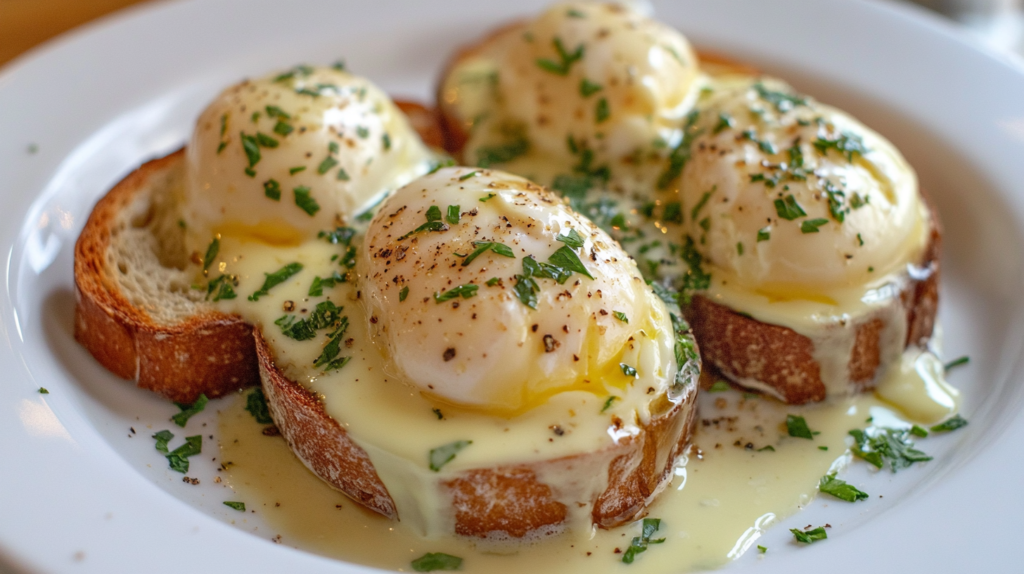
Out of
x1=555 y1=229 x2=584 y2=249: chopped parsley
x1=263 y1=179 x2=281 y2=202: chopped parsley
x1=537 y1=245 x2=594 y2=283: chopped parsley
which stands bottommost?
x1=263 y1=179 x2=281 y2=202: chopped parsley

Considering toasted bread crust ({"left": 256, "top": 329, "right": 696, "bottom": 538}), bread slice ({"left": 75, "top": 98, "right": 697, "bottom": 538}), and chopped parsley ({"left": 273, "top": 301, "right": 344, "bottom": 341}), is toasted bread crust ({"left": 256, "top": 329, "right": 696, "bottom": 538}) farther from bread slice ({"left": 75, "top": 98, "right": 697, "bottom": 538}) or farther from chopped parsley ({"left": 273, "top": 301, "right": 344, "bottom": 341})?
chopped parsley ({"left": 273, "top": 301, "right": 344, "bottom": 341})

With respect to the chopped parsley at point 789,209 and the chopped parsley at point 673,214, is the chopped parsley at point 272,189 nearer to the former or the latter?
the chopped parsley at point 673,214

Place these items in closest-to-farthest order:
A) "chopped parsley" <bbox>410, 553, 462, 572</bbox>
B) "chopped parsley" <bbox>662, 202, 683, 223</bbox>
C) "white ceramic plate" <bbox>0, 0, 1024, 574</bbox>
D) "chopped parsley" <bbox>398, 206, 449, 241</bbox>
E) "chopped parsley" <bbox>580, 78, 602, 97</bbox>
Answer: "white ceramic plate" <bbox>0, 0, 1024, 574</bbox>
"chopped parsley" <bbox>410, 553, 462, 572</bbox>
"chopped parsley" <bbox>398, 206, 449, 241</bbox>
"chopped parsley" <bbox>662, 202, 683, 223</bbox>
"chopped parsley" <bbox>580, 78, 602, 97</bbox>

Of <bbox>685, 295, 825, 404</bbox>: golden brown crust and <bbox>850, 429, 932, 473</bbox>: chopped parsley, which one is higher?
<bbox>685, 295, 825, 404</bbox>: golden brown crust

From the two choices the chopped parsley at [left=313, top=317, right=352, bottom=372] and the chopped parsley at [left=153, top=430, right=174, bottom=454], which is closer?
the chopped parsley at [left=313, top=317, right=352, bottom=372]

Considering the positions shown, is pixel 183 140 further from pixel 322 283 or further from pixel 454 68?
pixel 322 283

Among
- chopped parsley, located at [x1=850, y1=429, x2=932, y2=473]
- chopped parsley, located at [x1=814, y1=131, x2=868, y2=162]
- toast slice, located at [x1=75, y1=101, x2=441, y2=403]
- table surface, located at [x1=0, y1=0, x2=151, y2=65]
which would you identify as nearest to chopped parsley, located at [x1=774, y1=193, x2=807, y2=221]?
chopped parsley, located at [x1=814, y1=131, x2=868, y2=162]

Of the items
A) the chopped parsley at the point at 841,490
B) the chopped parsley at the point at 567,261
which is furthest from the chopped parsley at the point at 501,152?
the chopped parsley at the point at 841,490
